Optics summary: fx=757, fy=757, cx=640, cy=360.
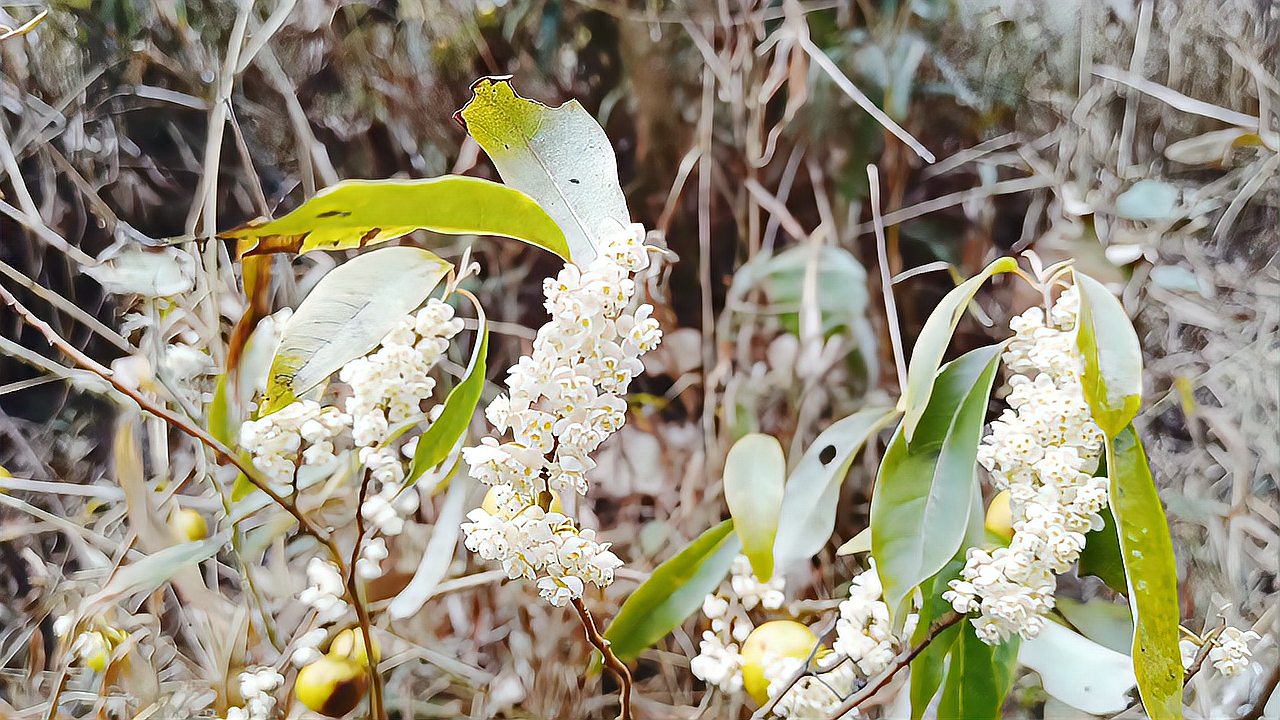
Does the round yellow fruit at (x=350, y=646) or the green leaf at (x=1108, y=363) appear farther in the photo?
the round yellow fruit at (x=350, y=646)

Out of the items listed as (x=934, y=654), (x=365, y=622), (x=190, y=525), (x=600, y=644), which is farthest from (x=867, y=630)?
(x=190, y=525)

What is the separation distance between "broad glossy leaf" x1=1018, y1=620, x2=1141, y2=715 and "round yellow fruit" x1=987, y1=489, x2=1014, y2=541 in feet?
0.17

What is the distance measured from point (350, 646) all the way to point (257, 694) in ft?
0.18

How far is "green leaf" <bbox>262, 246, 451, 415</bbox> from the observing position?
1.12 feet

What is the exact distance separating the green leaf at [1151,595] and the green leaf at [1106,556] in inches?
1.7

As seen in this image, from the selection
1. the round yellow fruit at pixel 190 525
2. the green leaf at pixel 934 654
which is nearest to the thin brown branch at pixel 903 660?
the green leaf at pixel 934 654

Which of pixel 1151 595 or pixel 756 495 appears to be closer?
pixel 1151 595

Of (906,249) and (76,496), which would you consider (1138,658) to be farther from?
(76,496)

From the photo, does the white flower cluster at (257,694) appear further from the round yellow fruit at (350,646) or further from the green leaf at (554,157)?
the green leaf at (554,157)

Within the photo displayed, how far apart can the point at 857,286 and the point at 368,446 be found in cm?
34

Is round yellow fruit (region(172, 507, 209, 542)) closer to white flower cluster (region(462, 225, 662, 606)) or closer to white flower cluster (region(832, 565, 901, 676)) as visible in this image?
white flower cluster (region(462, 225, 662, 606))

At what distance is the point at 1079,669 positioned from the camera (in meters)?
0.42

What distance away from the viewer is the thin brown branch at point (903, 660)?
363mm

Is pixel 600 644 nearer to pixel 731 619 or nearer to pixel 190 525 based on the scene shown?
pixel 731 619
